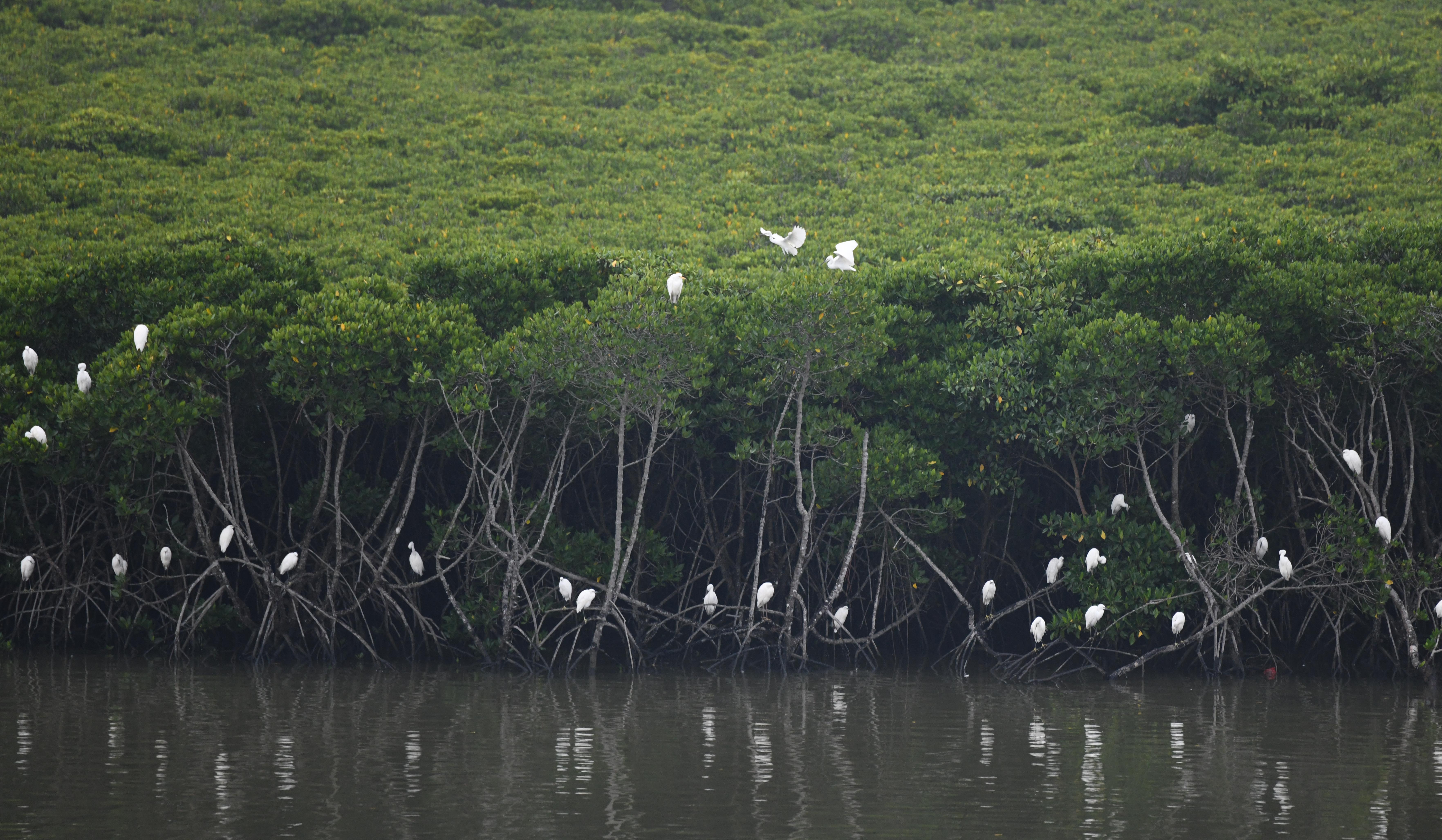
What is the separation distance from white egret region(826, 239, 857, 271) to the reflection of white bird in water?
4110 mm

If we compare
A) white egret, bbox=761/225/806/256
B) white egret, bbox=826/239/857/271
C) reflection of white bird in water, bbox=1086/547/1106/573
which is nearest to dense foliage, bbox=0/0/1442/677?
reflection of white bird in water, bbox=1086/547/1106/573

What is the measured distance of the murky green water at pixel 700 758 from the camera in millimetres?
8000

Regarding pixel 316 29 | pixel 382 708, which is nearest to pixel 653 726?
pixel 382 708

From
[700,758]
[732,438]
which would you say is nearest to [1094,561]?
[732,438]

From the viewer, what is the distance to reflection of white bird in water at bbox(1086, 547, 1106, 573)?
1473 cm

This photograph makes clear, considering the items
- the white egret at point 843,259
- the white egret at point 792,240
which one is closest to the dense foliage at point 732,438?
the white egret at point 843,259

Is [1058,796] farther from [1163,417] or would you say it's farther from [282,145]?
[282,145]

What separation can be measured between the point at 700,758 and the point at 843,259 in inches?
260

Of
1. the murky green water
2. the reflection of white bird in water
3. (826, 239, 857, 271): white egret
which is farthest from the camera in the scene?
the reflection of white bird in water

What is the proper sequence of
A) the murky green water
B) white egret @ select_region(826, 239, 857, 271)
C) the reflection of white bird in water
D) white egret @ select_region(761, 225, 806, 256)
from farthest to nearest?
the reflection of white bird in water
white egret @ select_region(826, 239, 857, 271)
white egret @ select_region(761, 225, 806, 256)
the murky green water

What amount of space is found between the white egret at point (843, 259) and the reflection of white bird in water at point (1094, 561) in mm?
4110

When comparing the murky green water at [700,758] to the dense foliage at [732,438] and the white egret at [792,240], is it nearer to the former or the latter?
the dense foliage at [732,438]

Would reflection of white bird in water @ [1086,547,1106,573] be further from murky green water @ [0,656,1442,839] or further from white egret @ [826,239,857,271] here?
white egret @ [826,239,857,271]

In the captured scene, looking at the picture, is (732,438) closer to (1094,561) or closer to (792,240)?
(792,240)
